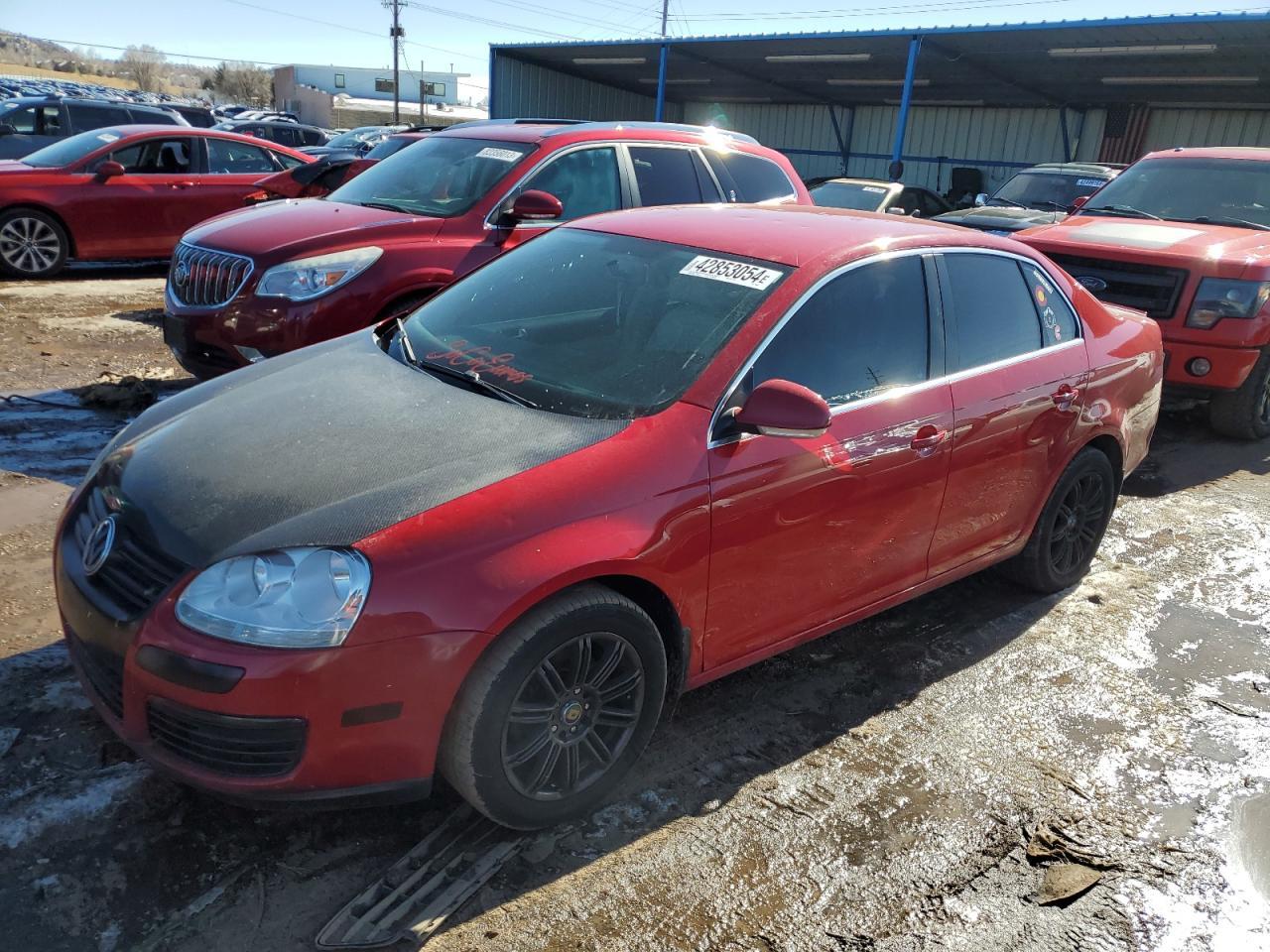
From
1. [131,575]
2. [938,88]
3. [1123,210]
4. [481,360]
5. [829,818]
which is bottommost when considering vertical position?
[829,818]

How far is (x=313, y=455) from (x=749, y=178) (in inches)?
189

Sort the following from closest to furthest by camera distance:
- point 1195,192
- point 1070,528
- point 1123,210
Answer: point 1070,528 < point 1195,192 < point 1123,210

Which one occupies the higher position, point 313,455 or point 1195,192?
point 1195,192

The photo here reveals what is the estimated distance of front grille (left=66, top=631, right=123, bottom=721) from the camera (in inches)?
98.7

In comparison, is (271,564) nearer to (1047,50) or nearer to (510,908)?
(510,908)

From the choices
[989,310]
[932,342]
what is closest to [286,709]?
[932,342]

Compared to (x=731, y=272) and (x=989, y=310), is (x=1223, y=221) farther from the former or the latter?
(x=731, y=272)

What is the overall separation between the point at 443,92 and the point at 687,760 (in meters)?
94.0

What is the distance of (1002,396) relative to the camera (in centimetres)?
380

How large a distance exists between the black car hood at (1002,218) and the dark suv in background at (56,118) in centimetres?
1029

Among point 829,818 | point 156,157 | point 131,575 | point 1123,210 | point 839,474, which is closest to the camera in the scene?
point 131,575

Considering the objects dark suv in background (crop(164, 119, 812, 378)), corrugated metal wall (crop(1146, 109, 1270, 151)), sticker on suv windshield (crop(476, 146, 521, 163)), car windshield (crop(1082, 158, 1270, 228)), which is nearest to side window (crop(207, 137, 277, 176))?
dark suv in background (crop(164, 119, 812, 378))

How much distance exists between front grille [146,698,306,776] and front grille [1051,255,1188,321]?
6648 millimetres

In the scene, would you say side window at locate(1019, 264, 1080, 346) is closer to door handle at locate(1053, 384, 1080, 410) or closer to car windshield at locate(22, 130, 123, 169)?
door handle at locate(1053, 384, 1080, 410)
